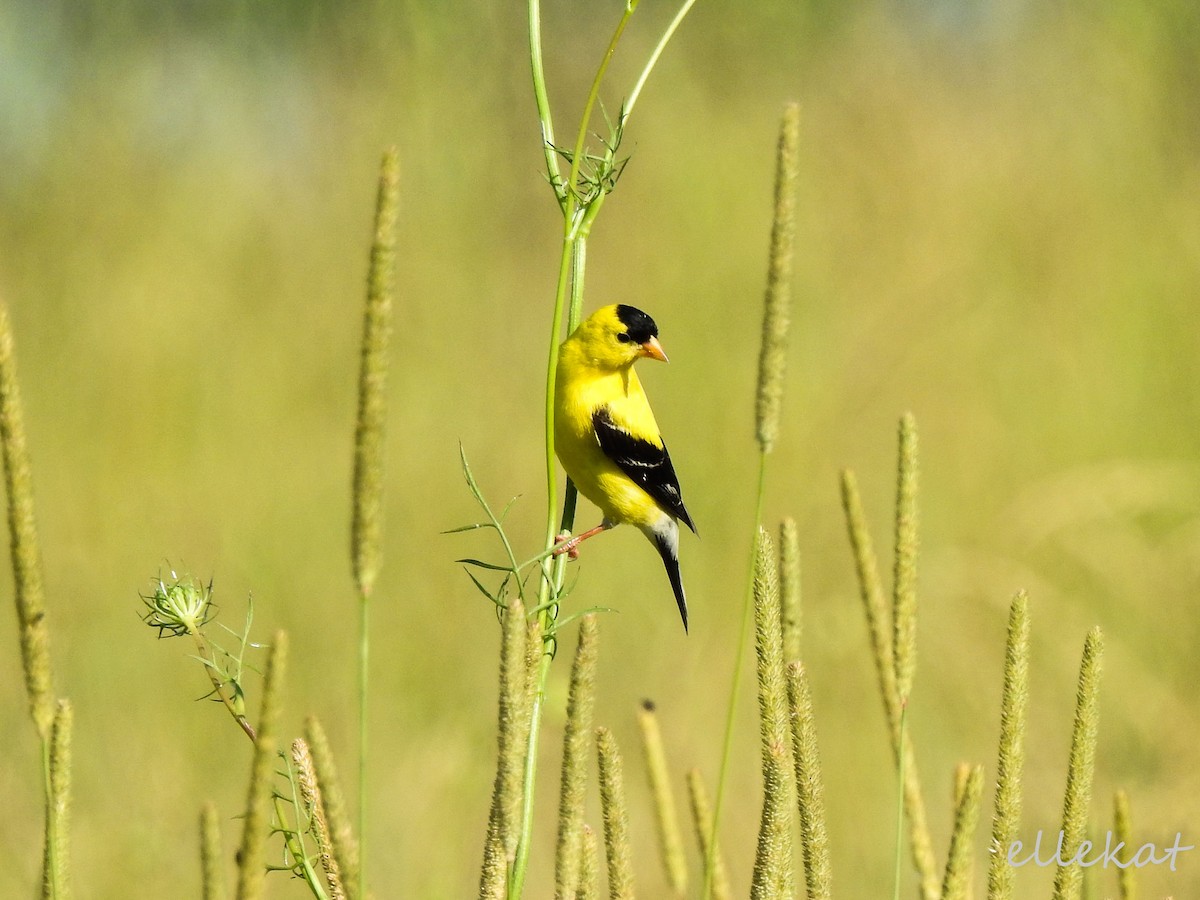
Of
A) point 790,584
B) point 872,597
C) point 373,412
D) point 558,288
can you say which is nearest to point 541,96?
point 558,288

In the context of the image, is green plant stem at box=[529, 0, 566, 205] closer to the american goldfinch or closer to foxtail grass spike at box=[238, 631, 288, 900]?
foxtail grass spike at box=[238, 631, 288, 900]

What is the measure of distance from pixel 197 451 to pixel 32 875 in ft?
6.97

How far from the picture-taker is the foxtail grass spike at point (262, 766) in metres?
0.88

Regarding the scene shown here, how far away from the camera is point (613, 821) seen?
4.61ft

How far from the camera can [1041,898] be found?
4.04 meters

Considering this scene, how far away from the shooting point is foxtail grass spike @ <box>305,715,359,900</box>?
4.11 feet

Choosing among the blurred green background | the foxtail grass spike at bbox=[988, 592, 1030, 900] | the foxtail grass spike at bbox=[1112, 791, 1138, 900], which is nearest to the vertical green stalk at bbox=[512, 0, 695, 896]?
the foxtail grass spike at bbox=[988, 592, 1030, 900]

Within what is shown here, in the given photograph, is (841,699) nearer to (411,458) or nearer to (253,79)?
(411,458)

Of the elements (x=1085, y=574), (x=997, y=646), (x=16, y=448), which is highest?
(x=1085, y=574)

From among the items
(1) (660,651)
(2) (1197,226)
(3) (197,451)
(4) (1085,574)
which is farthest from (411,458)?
(2) (1197,226)

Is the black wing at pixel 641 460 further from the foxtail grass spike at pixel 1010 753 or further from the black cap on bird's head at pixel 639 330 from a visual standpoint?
the foxtail grass spike at pixel 1010 753

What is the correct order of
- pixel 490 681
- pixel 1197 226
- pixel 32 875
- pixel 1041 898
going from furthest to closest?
pixel 1197 226, pixel 490 681, pixel 1041 898, pixel 32 875

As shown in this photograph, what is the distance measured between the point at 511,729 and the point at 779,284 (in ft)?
2.06

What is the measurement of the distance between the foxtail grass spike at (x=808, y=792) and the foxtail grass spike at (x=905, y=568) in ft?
0.64
